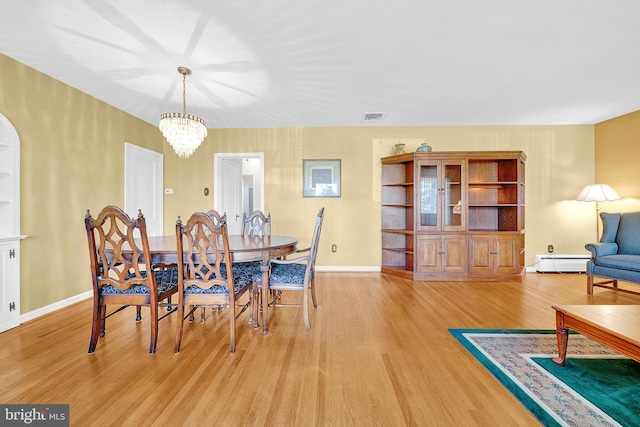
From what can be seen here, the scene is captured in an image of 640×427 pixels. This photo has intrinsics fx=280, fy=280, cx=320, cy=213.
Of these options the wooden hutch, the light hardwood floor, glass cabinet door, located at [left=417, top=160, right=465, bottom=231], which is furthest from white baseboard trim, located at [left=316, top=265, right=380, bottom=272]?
the light hardwood floor

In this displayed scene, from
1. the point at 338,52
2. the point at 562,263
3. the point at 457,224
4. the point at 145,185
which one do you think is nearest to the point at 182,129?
the point at 338,52

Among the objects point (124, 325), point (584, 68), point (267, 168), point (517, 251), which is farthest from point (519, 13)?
point (124, 325)

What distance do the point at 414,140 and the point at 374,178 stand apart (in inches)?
35.9

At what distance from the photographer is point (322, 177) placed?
15.6 feet

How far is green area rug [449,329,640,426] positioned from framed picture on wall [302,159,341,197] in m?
2.93

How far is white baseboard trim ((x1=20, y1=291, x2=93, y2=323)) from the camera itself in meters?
2.63

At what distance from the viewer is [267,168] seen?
4785mm

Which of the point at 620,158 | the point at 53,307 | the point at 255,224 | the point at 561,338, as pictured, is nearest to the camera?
the point at 561,338

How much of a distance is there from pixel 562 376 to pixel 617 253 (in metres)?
2.94

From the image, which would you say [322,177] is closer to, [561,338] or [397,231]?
[397,231]

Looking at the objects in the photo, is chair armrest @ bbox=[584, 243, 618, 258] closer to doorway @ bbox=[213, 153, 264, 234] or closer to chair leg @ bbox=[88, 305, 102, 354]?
doorway @ bbox=[213, 153, 264, 234]

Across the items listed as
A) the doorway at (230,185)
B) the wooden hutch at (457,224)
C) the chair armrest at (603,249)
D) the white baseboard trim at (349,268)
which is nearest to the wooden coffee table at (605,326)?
the chair armrest at (603,249)

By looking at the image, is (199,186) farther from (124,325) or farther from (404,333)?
(404,333)

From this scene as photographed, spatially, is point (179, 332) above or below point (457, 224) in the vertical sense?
below
